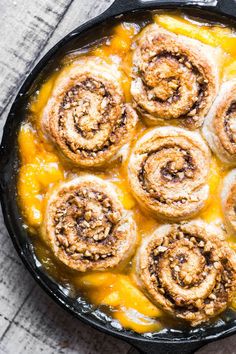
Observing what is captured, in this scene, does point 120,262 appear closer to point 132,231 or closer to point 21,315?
point 132,231

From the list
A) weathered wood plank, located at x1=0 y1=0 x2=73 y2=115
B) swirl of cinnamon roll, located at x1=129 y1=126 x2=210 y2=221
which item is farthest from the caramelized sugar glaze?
weathered wood plank, located at x1=0 y1=0 x2=73 y2=115

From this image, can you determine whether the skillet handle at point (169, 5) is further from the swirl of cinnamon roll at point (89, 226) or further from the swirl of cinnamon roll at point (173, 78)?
the swirl of cinnamon roll at point (89, 226)

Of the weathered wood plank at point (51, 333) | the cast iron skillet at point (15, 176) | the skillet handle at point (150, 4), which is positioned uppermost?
the skillet handle at point (150, 4)

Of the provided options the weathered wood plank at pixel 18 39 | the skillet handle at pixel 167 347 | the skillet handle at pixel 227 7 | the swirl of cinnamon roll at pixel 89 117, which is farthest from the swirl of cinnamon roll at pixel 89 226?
the skillet handle at pixel 227 7

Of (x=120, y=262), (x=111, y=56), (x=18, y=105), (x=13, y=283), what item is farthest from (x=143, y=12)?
(x=13, y=283)

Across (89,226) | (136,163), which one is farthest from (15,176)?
(136,163)

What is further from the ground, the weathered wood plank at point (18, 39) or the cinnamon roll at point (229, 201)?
the weathered wood plank at point (18, 39)
